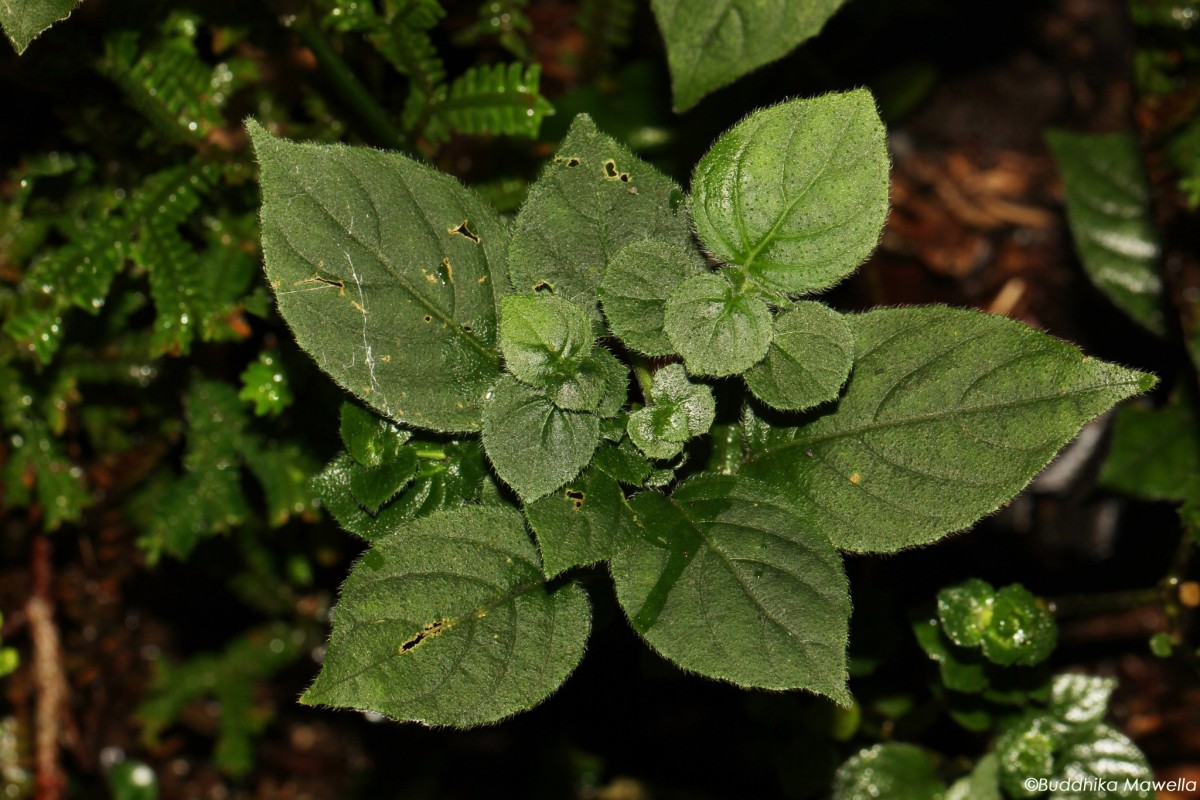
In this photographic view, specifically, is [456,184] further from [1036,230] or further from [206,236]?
[1036,230]

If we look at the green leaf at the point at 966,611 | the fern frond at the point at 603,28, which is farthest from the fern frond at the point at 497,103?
the green leaf at the point at 966,611

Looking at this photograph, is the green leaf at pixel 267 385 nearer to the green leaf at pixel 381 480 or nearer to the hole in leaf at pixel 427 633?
the green leaf at pixel 381 480

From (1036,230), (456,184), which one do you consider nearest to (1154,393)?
(1036,230)

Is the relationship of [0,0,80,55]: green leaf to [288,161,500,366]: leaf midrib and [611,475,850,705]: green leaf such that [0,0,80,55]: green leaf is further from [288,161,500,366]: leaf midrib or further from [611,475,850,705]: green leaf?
[611,475,850,705]: green leaf

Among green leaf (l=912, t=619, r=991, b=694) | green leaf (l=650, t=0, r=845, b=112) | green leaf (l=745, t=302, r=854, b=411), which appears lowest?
green leaf (l=912, t=619, r=991, b=694)

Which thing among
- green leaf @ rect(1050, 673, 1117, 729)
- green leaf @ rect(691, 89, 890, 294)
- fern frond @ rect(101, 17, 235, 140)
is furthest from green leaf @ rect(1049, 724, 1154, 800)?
fern frond @ rect(101, 17, 235, 140)

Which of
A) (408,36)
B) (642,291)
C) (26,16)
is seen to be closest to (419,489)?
(642,291)
